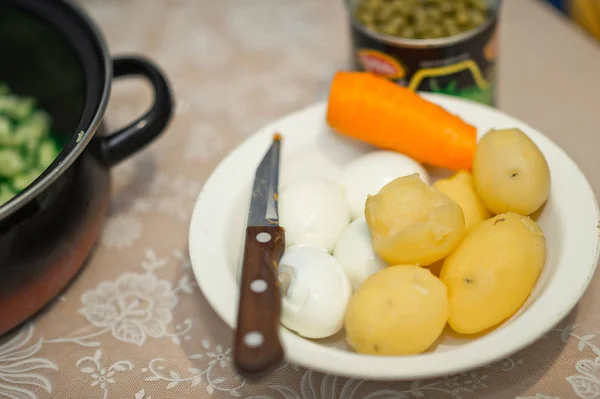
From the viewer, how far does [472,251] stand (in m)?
0.50

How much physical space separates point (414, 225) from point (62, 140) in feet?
1.65

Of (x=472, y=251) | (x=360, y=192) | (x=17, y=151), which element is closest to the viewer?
(x=472, y=251)

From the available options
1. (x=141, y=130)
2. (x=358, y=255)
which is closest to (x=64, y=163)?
(x=141, y=130)

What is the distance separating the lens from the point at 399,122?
63 centimetres

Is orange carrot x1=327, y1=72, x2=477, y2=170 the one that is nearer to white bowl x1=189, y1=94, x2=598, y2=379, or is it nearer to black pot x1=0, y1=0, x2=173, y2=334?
white bowl x1=189, y1=94, x2=598, y2=379

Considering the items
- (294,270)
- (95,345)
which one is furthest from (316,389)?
(95,345)

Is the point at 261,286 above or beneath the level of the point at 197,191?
above

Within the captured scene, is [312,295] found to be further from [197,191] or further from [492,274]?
[197,191]

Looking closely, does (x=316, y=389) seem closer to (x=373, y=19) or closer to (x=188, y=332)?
Answer: (x=188, y=332)

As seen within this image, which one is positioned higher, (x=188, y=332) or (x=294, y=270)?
(x=294, y=270)

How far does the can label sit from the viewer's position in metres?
0.69

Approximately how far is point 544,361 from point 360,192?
0.23m

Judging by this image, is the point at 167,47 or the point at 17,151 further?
the point at 167,47

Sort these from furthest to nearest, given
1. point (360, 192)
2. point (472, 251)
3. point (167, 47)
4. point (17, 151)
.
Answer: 1. point (167, 47)
2. point (17, 151)
3. point (360, 192)
4. point (472, 251)
